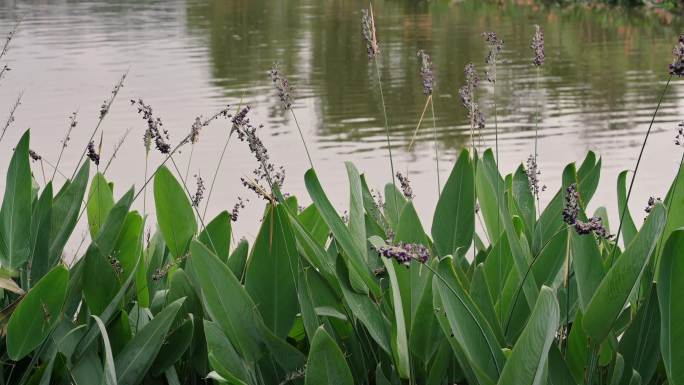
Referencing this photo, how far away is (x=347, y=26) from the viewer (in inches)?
606

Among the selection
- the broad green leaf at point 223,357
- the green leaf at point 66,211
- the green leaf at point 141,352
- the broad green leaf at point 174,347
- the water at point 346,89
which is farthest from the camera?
the water at point 346,89

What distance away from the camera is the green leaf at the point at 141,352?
5.75 ft

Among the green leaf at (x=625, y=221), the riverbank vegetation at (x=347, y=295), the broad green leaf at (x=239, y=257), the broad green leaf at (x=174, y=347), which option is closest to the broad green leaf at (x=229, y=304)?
the riverbank vegetation at (x=347, y=295)

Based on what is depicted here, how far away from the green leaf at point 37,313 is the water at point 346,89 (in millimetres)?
967

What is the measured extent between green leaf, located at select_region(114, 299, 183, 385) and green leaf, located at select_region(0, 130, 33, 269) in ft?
1.16

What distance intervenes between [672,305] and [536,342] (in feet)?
0.71

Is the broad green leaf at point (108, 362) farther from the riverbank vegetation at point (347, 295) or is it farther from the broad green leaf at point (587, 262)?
the broad green leaf at point (587, 262)

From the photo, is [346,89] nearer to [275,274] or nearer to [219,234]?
[219,234]

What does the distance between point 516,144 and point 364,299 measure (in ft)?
16.0

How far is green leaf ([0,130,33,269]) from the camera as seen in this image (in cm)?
203

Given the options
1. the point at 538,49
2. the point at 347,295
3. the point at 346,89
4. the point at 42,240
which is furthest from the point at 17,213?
the point at 346,89

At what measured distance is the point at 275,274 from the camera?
1748 mm

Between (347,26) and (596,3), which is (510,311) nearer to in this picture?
(347,26)

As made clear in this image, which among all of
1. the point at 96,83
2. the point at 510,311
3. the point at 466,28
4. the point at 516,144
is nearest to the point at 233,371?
the point at 510,311
